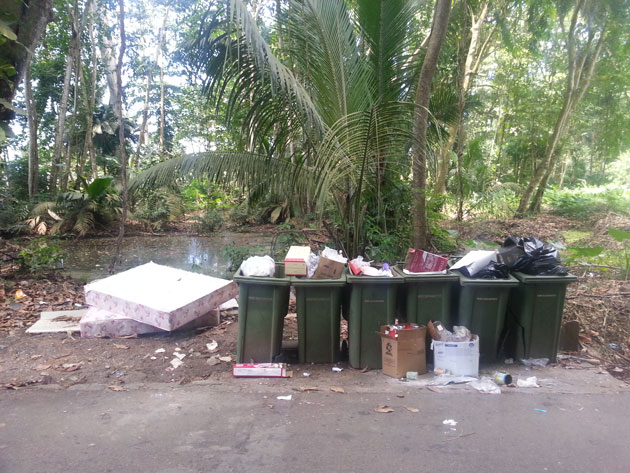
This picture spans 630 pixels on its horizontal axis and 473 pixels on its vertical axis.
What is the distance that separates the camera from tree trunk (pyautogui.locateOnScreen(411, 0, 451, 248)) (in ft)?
19.7

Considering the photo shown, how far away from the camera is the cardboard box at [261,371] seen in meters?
4.17

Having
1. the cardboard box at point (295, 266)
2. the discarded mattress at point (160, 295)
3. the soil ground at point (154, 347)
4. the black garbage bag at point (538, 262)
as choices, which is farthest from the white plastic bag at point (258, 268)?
the black garbage bag at point (538, 262)

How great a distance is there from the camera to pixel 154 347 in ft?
16.0

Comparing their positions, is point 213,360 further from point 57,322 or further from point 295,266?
point 57,322

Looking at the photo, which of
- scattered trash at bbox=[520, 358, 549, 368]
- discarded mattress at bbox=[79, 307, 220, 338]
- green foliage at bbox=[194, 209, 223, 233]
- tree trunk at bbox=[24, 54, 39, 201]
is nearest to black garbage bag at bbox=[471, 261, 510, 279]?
scattered trash at bbox=[520, 358, 549, 368]

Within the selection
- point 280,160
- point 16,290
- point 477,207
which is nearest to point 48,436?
point 280,160

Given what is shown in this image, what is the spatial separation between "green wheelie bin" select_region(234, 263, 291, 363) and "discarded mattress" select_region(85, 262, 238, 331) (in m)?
0.99

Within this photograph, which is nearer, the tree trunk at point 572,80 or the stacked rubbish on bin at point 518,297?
the stacked rubbish on bin at point 518,297

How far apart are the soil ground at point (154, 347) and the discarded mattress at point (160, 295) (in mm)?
305

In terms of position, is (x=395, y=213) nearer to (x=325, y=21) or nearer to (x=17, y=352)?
(x=325, y=21)

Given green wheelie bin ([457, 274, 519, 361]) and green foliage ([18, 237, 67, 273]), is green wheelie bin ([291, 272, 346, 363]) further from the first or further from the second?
green foliage ([18, 237, 67, 273])

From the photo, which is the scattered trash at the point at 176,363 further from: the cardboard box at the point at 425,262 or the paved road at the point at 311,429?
the cardboard box at the point at 425,262

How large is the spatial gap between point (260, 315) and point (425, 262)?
1.70 meters

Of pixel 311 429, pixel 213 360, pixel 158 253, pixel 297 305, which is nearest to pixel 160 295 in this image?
pixel 213 360
